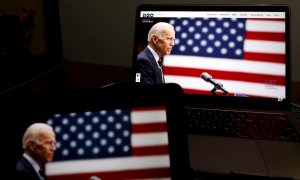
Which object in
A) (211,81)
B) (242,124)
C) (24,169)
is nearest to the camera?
(24,169)

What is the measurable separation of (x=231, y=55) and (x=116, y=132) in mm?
569

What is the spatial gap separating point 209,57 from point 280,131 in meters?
0.31

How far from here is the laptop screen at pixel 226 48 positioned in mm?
1089

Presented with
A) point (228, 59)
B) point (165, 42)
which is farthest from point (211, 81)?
point (165, 42)

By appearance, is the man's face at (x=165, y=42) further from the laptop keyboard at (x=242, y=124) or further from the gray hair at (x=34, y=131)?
the gray hair at (x=34, y=131)

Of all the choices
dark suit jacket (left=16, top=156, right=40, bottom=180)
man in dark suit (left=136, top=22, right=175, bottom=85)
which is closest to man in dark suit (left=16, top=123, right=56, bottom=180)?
dark suit jacket (left=16, top=156, right=40, bottom=180)

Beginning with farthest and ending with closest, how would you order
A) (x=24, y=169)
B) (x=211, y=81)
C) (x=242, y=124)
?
(x=211, y=81) → (x=242, y=124) → (x=24, y=169)

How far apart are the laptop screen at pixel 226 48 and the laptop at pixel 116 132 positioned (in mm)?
465

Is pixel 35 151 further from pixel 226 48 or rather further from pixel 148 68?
pixel 226 48

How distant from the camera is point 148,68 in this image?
114 centimetres

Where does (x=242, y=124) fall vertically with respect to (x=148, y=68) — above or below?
below

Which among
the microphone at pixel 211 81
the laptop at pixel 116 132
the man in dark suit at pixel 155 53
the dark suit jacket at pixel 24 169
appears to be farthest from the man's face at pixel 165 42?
the dark suit jacket at pixel 24 169

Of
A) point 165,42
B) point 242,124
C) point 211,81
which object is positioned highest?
point 165,42

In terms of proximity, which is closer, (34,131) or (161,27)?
(34,131)
